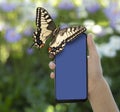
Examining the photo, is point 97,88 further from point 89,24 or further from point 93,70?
point 89,24

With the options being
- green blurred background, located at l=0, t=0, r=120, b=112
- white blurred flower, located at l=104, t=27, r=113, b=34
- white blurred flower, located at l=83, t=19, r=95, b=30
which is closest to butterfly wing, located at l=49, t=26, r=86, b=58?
green blurred background, located at l=0, t=0, r=120, b=112

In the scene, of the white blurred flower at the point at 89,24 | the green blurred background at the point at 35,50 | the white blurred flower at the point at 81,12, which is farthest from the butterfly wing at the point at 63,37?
the white blurred flower at the point at 81,12

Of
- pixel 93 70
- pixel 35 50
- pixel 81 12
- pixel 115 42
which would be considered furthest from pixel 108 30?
pixel 93 70

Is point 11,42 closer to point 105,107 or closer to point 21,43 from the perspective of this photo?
point 21,43

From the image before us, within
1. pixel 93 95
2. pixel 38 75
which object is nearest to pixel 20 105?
pixel 38 75

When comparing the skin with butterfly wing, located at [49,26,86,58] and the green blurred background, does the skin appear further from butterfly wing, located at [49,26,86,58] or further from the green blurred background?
the green blurred background

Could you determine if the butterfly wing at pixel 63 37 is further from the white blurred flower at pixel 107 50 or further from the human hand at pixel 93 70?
the white blurred flower at pixel 107 50
